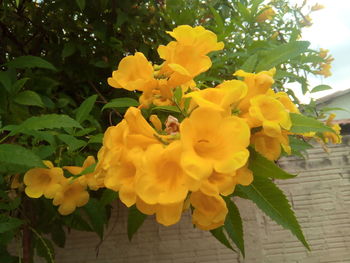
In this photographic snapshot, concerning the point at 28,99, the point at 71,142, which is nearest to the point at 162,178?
Answer: the point at 71,142

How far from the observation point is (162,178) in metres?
0.43

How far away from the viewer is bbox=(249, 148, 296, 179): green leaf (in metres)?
0.52

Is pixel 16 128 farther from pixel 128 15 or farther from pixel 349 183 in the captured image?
pixel 349 183

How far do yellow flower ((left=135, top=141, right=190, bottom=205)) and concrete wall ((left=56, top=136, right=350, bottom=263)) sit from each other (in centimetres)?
138

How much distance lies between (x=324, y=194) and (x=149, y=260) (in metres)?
1.19

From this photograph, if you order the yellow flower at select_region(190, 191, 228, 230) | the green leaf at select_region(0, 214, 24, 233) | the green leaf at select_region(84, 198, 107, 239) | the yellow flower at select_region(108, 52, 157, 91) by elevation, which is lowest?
the green leaf at select_region(84, 198, 107, 239)

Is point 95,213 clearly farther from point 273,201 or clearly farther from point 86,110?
point 273,201

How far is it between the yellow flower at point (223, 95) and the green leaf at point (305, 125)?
133 mm

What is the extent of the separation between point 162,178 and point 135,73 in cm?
27

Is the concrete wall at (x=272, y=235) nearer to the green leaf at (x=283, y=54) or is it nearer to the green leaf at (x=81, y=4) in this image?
the green leaf at (x=81, y=4)

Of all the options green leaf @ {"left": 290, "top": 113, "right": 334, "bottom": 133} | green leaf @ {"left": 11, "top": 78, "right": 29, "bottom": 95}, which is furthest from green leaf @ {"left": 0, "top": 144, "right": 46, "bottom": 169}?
green leaf @ {"left": 290, "top": 113, "right": 334, "bottom": 133}

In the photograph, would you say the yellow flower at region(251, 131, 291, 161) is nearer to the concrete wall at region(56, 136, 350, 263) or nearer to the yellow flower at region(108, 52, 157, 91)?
the yellow flower at region(108, 52, 157, 91)

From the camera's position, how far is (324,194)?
82.8 inches

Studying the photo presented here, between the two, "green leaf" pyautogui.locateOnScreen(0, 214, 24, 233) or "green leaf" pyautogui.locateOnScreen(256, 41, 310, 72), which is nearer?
"green leaf" pyautogui.locateOnScreen(256, 41, 310, 72)
